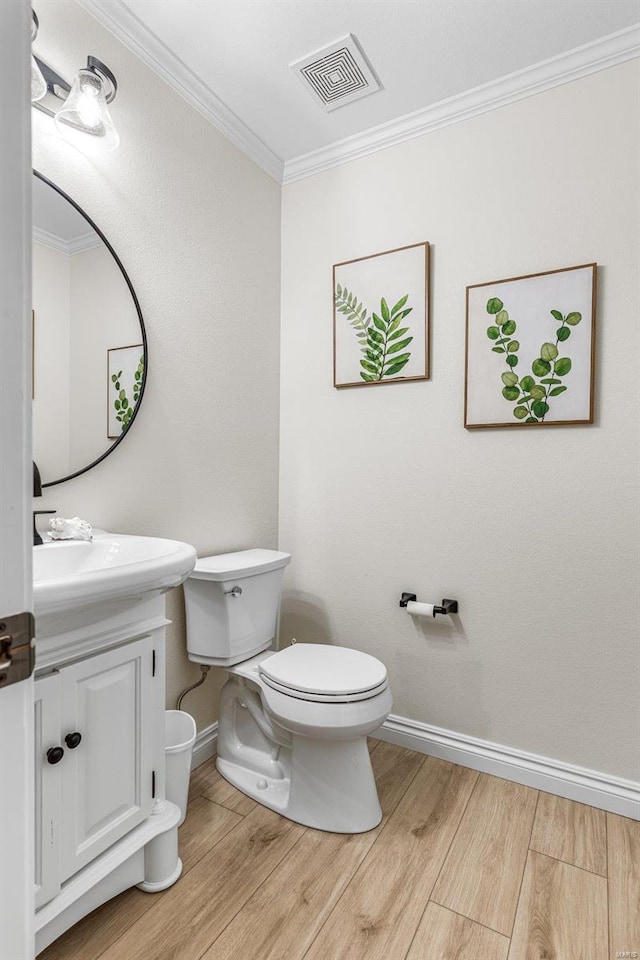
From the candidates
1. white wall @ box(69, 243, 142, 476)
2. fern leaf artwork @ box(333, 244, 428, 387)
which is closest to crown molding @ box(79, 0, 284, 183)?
fern leaf artwork @ box(333, 244, 428, 387)

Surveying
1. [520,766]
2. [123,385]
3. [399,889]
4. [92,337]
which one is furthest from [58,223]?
[520,766]

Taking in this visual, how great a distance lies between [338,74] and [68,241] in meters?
1.12

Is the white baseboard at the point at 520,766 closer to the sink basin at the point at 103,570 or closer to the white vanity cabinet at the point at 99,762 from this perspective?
the white vanity cabinet at the point at 99,762

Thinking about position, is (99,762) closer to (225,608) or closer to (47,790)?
(47,790)

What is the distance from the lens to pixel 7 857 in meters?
0.56

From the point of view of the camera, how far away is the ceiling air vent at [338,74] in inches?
68.1

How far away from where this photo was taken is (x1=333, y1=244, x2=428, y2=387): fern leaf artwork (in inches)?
81.0

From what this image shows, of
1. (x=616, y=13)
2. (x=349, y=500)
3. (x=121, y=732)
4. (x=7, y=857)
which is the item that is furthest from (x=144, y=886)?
(x=616, y=13)

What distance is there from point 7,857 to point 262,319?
2.05 meters

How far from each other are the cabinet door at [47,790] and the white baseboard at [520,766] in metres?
1.34

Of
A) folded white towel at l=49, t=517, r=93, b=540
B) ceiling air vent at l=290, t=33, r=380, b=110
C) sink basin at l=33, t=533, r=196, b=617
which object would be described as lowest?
sink basin at l=33, t=533, r=196, b=617

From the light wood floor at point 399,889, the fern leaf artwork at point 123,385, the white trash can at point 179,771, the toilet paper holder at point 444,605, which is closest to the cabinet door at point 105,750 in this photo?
the white trash can at point 179,771

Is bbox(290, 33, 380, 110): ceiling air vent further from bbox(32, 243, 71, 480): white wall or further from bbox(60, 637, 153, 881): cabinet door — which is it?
bbox(60, 637, 153, 881): cabinet door

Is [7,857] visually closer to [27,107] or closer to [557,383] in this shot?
[27,107]
